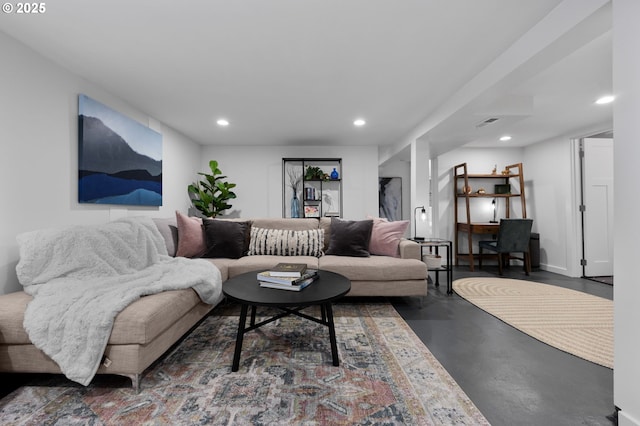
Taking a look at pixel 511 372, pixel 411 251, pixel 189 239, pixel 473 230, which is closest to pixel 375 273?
pixel 411 251

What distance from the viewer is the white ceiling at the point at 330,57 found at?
1667 millimetres

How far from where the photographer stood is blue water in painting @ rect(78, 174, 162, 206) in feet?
8.21

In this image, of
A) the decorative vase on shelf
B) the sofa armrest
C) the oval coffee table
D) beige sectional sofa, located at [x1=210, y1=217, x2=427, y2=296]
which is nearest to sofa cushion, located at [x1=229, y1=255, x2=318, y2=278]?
beige sectional sofa, located at [x1=210, y1=217, x2=427, y2=296]

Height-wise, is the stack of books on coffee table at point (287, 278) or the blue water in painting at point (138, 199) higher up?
the blue water in painting at point (138, 199)

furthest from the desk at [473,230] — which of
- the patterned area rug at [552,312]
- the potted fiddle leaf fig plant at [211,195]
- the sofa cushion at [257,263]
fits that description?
the potted fiddle leaf fig plant at [211,195]

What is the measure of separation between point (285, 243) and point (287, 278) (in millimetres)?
1361

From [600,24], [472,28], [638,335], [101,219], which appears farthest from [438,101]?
[101,219]

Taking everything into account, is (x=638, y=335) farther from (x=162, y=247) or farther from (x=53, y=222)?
(x=53, y=222)

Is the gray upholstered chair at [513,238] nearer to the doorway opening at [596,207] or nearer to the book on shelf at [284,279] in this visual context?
the doorway opening at [596,207]

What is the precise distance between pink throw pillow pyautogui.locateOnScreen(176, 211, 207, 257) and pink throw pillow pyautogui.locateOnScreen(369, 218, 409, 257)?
6.49 ft

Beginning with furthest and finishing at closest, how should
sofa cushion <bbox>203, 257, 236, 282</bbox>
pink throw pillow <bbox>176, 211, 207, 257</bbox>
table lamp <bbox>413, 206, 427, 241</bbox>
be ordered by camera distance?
table lamp <bbox>413, 206, 427, 241</bbox> < pink throw pillow <bbox>176, 211, 207, 257</bbox> < sofa cushion <bbox>203, 257, 236, 282</bbox>

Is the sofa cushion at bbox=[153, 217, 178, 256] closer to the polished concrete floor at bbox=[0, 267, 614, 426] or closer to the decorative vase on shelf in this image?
the polished concrete floor at bbox=[0, 267, 614, 426]

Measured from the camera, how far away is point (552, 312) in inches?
106

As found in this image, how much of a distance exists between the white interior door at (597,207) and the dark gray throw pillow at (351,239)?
3605 millimetres
